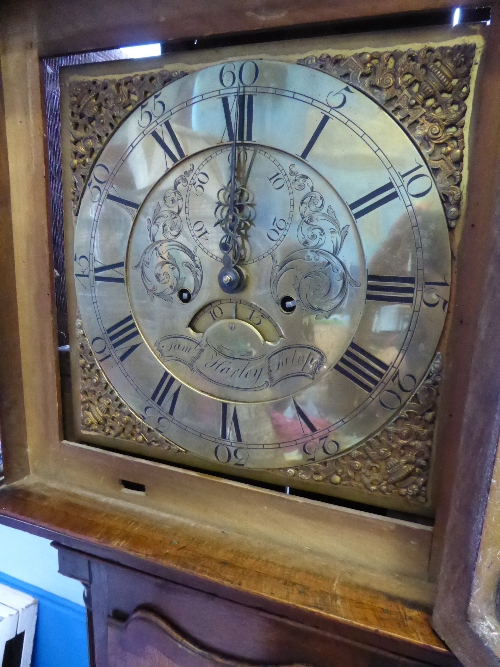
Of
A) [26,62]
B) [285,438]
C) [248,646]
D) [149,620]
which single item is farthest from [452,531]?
[26,62]

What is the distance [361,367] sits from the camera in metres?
0.66

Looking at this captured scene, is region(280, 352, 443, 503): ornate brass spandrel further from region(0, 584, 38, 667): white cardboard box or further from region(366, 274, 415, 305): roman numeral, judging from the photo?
region(0, 584, 38, 667): white cardboard box

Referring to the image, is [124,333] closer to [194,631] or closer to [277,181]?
[277,181]

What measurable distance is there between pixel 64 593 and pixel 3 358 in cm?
73

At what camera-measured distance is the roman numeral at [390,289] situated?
24.3 inches

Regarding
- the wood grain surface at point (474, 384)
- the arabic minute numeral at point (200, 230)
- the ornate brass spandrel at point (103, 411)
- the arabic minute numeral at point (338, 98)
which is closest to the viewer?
the wood grain surface at point (474, 384)

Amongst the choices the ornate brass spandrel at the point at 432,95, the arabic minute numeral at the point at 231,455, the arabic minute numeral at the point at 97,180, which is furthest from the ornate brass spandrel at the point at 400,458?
the arabic minute numeral at the point at 97,180

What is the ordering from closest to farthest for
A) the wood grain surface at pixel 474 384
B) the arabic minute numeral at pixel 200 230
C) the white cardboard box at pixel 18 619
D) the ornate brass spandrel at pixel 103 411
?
1. the wood grain surface at pixel 474 384
2. the arabic minute numeral at pixel 200 230
3. the ornate brass spandrel at pixel 103 411
4. the white cardboard box at pixel 18 619

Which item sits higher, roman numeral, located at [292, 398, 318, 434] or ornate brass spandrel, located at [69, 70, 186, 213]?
ornate brass spandrel, located at [69, 70, 186, 213]

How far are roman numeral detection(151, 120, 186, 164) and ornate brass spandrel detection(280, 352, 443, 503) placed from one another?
0.47 meters

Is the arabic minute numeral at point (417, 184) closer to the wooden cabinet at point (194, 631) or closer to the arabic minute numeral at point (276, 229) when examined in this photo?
the arabic minute numeral at point (276, 229)

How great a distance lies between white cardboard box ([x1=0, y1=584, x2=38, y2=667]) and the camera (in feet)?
3.85

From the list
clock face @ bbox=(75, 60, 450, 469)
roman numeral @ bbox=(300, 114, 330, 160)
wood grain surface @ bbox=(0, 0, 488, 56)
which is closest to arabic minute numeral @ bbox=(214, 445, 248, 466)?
clock face @ bbox=(75, 60, 450, 469)

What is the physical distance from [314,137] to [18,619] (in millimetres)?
1329
